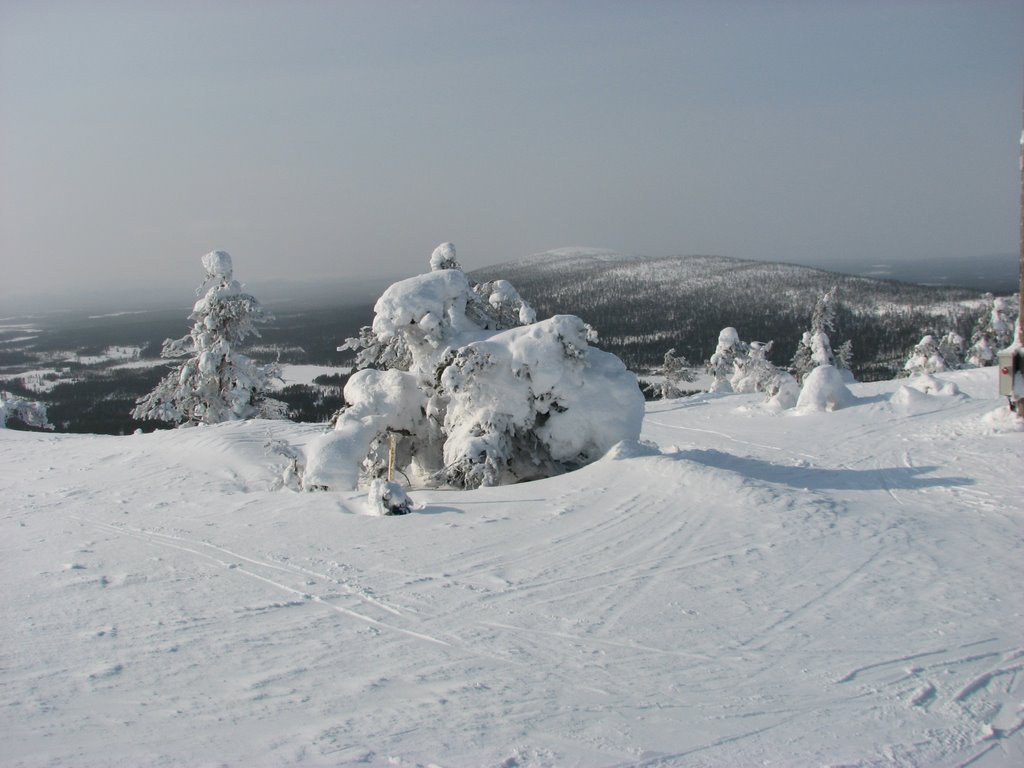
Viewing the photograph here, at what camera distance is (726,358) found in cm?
4091

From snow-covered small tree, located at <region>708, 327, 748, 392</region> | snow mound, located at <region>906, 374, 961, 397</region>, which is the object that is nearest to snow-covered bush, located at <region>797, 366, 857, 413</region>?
snow mound, located at <region>906, 374, 961, 397</region>

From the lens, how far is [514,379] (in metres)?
14.1

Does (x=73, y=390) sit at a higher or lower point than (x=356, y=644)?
lower

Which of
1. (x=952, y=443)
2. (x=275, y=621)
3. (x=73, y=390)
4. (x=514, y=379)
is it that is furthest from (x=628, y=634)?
(x=73, y=390)

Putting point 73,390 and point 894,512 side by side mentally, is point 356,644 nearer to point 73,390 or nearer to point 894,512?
point 894,512

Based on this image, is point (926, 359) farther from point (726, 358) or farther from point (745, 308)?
point (745, 308)

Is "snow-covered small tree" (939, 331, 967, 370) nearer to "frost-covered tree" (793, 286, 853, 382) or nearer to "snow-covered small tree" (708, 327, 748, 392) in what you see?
"frost-covered tree" (793, 286, 853, 382)

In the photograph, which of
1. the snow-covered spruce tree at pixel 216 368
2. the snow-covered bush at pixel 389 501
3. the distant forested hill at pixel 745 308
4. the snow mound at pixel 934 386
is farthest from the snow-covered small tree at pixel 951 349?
the snow-covered bush at pixel 389 501

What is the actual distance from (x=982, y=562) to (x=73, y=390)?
3379 inches

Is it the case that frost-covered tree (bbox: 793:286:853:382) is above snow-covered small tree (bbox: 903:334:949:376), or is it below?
above

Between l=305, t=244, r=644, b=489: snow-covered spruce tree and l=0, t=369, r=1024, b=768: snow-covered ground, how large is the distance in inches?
49.0

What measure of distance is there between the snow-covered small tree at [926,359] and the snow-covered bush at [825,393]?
18.9 metres

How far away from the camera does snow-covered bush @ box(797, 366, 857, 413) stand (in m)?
24.2

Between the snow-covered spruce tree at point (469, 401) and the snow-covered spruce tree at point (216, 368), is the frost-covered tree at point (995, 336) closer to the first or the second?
the snow-covered spruce tree at point (469, 401)
